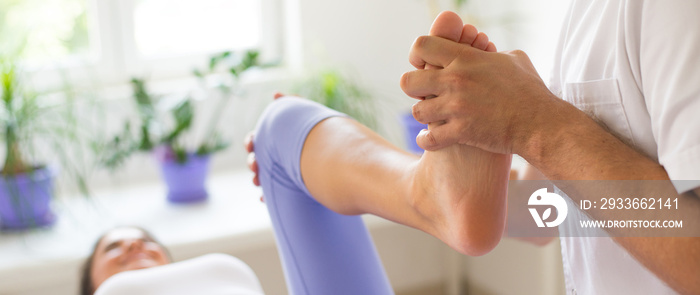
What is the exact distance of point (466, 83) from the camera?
2.88 feet

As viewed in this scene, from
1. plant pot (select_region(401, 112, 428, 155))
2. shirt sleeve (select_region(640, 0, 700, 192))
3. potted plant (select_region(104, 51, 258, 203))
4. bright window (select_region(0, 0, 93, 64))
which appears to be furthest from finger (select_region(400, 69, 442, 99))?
bright window (select_region(0, 0, 93, 64))

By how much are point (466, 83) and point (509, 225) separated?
49 centimetres

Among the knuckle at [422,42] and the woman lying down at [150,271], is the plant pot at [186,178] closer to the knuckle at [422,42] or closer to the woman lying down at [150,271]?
the woman lying down at [150,271]

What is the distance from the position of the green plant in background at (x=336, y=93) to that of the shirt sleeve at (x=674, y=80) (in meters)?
1.77

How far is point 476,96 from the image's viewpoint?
0.87 m

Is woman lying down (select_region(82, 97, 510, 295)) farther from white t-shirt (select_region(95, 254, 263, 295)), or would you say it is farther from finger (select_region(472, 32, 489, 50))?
finger (select_region(472, 32, 489, 50))

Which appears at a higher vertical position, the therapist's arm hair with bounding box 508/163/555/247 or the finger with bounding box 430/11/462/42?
the finger with bounding box 430/11/462/42

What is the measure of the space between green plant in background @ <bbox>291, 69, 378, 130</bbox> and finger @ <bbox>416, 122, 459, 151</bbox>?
1583mm

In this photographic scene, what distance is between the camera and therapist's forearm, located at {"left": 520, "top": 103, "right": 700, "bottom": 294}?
2.49 ft

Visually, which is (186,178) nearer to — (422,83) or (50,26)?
(50,26)

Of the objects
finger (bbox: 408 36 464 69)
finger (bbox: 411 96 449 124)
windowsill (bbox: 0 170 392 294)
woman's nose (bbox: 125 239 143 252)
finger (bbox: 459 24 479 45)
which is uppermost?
finger (bbox: 459 24 479 45)

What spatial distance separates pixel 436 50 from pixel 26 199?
1753mm

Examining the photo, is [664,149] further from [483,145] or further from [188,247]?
[188,247]

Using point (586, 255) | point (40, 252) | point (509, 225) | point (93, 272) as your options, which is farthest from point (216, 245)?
point (586, 255)
